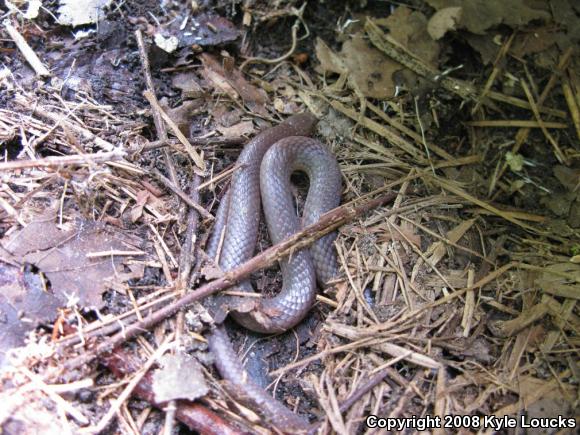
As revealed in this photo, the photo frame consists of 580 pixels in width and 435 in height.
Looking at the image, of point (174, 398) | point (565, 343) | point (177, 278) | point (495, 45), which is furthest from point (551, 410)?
point (495, 45)

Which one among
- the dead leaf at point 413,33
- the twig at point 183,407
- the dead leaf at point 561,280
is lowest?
the dead leaf at point 561,280

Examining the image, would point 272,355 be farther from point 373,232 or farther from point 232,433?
point 373,232

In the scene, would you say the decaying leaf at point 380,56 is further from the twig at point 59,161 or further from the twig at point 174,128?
the twig at point 59,161

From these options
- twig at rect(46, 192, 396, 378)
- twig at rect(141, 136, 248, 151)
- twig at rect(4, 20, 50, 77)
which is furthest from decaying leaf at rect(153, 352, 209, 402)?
twig at rect(4, 20, 50, 77)

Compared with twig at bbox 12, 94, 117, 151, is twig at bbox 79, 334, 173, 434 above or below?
below

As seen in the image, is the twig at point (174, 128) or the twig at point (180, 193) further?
the twig at point (174, 128)

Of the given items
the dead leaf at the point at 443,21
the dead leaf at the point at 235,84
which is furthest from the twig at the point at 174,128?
the dead leaf at the point at 443,21

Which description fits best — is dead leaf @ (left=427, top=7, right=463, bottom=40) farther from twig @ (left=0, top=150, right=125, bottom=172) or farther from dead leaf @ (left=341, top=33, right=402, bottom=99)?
twig @ (left=0, top=150, right=125, bottom=172)

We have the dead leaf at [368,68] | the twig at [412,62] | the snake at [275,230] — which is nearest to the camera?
the snake at [275,230]
